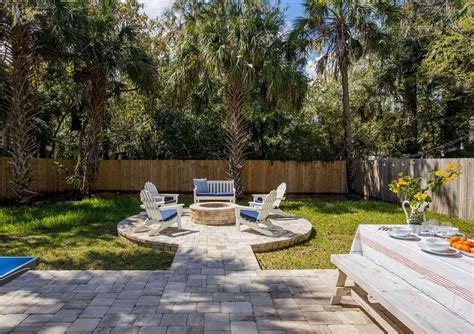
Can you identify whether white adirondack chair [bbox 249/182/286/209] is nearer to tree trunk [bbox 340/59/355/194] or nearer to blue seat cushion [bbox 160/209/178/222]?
blue seat cushion [bbox 160/209/178/222]

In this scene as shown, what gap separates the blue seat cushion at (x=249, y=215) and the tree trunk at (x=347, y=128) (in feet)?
23.8

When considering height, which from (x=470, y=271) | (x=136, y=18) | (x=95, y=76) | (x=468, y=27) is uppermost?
(x=136, y=18)

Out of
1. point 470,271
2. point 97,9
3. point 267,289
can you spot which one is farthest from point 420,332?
point 97,9

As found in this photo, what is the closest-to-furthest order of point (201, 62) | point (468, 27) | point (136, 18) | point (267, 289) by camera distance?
1. point (267, 289)
2. point (468, 27)
3. point (201, 62)
4. point (136, 18)

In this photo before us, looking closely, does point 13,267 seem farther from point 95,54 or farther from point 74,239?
point 95,54

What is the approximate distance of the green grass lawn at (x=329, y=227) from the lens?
5.23 metres

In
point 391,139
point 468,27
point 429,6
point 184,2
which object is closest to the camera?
point 468,27

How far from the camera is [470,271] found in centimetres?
237

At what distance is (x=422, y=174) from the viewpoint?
957cm

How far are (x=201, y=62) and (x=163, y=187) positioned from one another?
5.91 meters

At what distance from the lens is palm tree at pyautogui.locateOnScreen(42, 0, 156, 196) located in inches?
360

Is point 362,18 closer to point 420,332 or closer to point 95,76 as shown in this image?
point 95,76

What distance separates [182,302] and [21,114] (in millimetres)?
8817

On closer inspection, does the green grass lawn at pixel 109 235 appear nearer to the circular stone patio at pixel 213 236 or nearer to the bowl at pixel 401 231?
the circular stone patio at pixel 213 236
